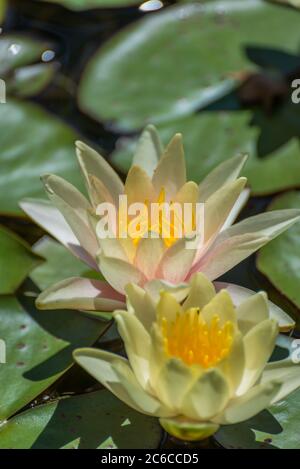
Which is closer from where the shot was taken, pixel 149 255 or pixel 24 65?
pixel 149 255

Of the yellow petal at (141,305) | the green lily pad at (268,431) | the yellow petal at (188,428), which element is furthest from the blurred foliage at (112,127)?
the yellow petal at (141,305)

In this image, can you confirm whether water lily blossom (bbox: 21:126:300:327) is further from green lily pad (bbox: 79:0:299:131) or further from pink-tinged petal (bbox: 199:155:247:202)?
green lily pad (bbox: 79:0:299:131)

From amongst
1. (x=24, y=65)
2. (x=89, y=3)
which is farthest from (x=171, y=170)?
(x=89, y=3)

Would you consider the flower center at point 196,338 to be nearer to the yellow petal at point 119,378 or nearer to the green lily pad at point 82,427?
the yellow petal at point 119,378

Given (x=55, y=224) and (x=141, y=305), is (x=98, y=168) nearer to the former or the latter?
(x=55, y=224)

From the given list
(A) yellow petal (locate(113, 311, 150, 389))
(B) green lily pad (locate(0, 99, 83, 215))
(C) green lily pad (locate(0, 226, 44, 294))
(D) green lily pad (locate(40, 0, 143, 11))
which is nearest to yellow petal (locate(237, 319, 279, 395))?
(A) yellow petal (locate(113, 311, 150, 389))
